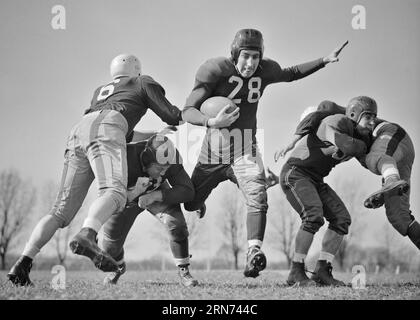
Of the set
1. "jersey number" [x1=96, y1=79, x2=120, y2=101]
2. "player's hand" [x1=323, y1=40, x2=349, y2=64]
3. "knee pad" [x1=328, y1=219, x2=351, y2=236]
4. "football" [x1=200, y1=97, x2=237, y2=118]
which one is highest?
"player's hand" [x1=323, y1=40, x2=349, y2=64]

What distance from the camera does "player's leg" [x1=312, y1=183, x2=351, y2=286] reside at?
5031 millimetres

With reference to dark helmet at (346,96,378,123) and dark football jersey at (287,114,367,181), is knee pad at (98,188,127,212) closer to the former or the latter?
dark football jersey at (287,114,367,181)

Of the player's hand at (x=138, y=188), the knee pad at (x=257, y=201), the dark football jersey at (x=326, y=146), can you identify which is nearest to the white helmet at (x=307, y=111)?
the dark football jersey at (x=326, y=146)

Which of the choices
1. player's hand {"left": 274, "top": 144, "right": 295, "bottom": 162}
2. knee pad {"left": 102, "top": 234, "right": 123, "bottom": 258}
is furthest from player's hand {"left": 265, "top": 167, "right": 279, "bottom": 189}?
knee pad {"left": 102, "top": 234, "right": 123, "bottom": 258}

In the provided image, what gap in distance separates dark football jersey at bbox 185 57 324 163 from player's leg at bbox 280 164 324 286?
587 mm

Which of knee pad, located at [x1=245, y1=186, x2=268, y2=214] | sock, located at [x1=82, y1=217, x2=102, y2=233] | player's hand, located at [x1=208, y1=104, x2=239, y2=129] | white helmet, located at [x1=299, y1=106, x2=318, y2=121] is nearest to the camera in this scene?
sock, located at [x1=82, y1=217, x2=102, y2=233]

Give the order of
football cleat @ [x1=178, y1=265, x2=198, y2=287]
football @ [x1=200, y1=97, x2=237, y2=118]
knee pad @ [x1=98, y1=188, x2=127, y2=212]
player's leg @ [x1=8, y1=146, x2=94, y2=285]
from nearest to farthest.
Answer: knee pad @ [x1=98, y1=188, x2=127, y2=212]
player's leg @ [x1=8, y1=146, x2=94, y2=285]
football @ [x1=200, y1=97, x2=237, y2=118]
football cleat @ [x1=178, y1=265, x2=198, y2=287]

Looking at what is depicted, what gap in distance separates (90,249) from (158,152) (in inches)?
58.5

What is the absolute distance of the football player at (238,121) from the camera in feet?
15.1

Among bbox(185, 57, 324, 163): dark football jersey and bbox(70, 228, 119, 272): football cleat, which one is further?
bbox(185, 57, 324, 163): dark football jersey

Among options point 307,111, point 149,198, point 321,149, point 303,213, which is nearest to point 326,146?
point 321,149

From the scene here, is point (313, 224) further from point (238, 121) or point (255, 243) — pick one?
point (238, 121)

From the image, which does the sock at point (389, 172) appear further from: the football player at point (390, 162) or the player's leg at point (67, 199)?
the player's leg at point (67, 199)
